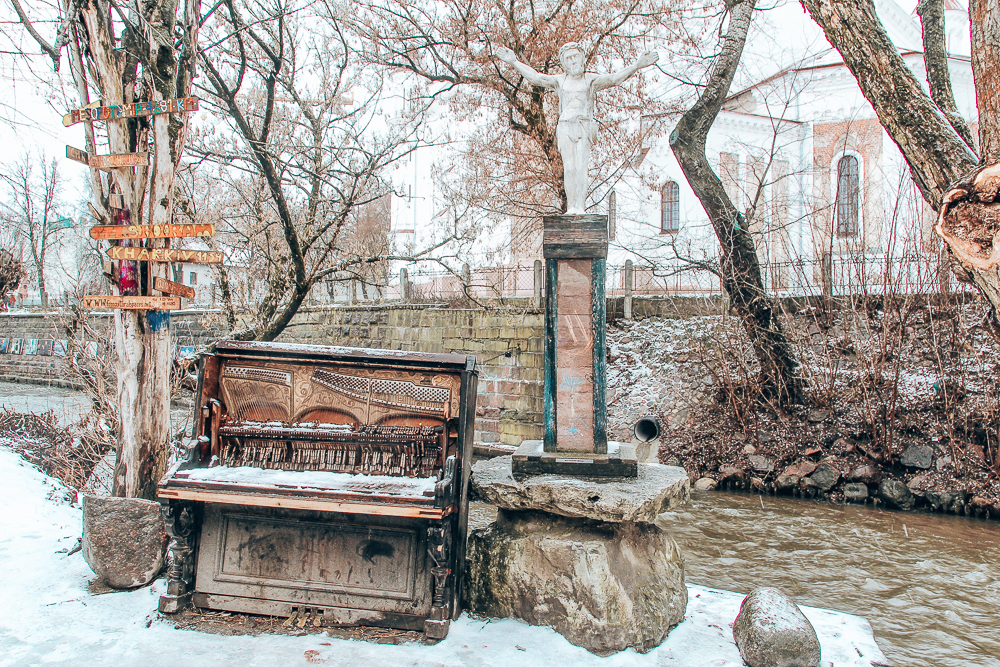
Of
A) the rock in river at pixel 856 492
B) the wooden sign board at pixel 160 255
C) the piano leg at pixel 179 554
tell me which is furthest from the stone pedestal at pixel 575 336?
the rock in river at pixel 856 492

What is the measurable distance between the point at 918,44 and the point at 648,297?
14312 millimetres

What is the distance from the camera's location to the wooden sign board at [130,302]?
4574 mm

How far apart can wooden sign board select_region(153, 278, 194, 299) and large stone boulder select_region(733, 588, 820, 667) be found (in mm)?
4575

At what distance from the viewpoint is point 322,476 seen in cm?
392

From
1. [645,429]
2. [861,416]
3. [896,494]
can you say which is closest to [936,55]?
[645,429]

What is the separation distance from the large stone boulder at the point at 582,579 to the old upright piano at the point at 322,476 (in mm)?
253

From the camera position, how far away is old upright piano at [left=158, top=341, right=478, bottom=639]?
3.99 m

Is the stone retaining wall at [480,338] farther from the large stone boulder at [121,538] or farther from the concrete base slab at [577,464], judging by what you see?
the concrete base slab at [577,464]

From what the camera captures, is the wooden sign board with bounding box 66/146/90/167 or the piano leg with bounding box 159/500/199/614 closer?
the piano leg with bounding box 159/500/199/614

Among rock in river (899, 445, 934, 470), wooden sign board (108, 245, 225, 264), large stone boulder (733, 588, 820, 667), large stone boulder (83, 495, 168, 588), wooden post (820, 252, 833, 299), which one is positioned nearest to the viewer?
large stone boulder (733, 588, 820, 667)

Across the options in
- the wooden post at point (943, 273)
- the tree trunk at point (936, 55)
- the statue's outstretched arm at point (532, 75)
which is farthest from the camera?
the wooden post at point (943, 273)

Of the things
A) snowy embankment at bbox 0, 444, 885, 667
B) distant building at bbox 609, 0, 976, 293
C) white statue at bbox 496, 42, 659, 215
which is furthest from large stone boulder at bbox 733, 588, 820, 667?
distant building at bbox 609, 0, 976, 293

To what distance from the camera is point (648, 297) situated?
15070mm

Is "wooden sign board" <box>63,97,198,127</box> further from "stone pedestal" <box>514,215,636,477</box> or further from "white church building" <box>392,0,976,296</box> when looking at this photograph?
"white church building" <box>392,0,976,296</box>
